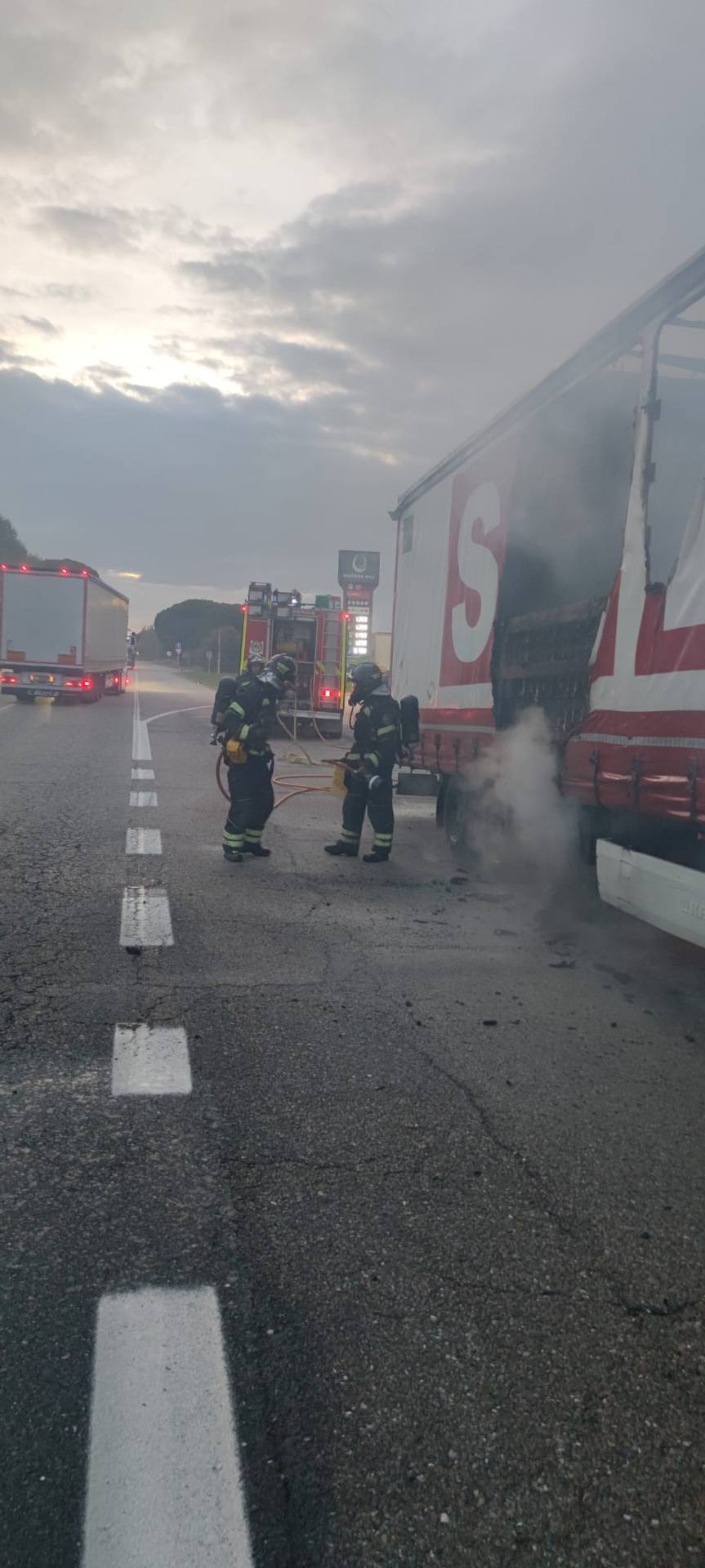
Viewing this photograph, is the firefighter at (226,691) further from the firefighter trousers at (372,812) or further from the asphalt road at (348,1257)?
the asphalt road at (348,1257)

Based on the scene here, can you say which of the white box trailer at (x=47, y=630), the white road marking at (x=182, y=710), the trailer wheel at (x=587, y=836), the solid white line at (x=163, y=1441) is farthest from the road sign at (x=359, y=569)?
the solid white line at (x=163, y=1441)

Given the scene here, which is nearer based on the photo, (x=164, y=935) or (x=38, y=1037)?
(x=38, y=1037)

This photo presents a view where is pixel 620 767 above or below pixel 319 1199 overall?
above

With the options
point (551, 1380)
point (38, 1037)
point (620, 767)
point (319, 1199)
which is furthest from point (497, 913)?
point (551, 1380)

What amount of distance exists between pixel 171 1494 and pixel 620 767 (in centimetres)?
372

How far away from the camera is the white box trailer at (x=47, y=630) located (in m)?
26.4

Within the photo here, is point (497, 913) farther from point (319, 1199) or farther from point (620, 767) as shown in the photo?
point (319, 1199)

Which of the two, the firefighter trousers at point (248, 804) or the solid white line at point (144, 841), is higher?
the firefighter trousers at point (248, 804)

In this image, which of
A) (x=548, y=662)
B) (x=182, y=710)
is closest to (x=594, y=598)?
(x=548, y=662)

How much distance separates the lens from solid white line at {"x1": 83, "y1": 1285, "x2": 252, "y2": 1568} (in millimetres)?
1781

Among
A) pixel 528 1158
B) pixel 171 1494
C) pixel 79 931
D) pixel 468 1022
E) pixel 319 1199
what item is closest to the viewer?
pixel 171 1494

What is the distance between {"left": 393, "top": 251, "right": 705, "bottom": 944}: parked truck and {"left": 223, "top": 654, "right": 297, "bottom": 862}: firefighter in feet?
4.91

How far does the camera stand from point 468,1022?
4496 millimetres

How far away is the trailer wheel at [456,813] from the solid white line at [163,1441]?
6.33 meters
